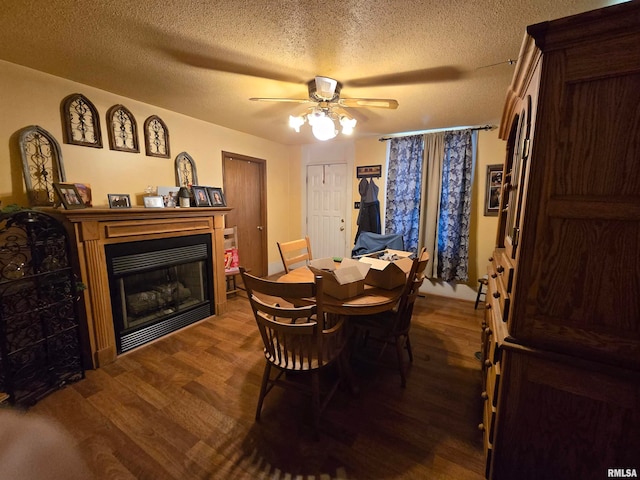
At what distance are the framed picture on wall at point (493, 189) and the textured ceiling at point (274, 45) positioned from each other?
1.08 m

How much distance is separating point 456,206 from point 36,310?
4.27 m

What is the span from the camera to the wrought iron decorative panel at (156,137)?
271 centimetres

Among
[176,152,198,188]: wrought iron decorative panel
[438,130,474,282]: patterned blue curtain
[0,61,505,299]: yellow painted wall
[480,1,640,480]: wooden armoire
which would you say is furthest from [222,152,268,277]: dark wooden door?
→ [480,1,640,480]: wooden armoire

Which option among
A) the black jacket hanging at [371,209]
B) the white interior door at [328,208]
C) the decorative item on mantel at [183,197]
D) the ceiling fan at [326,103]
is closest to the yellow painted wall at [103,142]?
the decorative item on mantel at [183,197]

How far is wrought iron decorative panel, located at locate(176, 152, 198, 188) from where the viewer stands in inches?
119

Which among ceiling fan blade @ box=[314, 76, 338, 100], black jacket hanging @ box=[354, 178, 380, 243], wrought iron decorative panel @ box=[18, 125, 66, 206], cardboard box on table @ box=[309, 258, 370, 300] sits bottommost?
cardboard box on table @ box=[309, 258, 370, 300]

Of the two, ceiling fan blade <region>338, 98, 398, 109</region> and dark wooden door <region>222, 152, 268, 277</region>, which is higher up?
ceiling fan blade <region>338, 98, 398, 109</region>

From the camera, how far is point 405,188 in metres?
3.87

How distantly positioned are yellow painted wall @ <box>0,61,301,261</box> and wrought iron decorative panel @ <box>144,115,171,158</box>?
44 mm

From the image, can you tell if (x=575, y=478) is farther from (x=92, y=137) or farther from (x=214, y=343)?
(x=92, y=137)

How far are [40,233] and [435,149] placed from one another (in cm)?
416

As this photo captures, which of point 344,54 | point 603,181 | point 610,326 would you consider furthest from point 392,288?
point 344,54

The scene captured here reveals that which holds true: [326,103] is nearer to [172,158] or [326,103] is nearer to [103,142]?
[172,158]

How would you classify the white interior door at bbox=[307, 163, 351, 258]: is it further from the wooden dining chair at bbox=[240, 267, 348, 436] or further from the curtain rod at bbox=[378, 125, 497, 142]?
the wooden dining chair at bbox=[240, 267, 348, 436]
